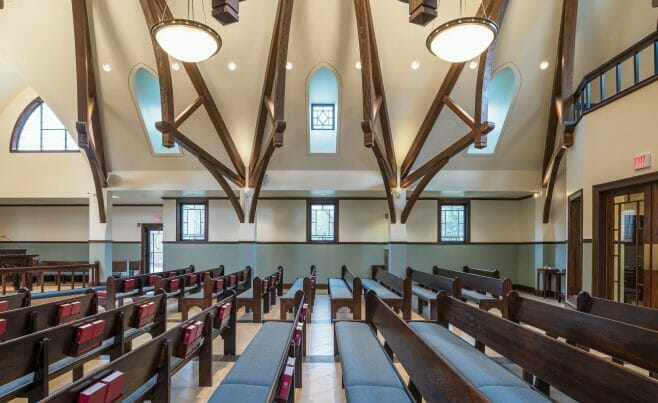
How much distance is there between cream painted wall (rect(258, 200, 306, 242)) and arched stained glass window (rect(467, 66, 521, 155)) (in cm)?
463

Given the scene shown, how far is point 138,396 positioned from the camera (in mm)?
2084

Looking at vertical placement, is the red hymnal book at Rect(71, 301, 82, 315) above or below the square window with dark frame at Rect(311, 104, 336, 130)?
below

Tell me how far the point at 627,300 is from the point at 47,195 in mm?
11368

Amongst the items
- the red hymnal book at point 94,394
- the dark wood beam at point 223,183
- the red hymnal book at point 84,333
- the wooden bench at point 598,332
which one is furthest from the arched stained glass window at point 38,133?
the wooden bench at point 598,332

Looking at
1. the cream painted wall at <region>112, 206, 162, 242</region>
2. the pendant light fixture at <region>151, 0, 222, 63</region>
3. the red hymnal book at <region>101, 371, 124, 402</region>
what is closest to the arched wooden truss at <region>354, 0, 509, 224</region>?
the pendant light fixture at <region>151, 0, 222, 63</region>

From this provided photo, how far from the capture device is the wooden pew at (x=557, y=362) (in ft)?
5.29

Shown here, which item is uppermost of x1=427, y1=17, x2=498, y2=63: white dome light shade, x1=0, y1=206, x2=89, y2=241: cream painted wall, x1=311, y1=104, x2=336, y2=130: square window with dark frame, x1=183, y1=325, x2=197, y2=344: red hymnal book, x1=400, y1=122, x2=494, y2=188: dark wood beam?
x1=311, y1=104, x2=336, y2=130: square window with dark frame

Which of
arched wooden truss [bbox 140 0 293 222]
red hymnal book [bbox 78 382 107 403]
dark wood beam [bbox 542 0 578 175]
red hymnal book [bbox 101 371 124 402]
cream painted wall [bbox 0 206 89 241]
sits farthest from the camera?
cream painted wall [bbox 0 206 89 241]

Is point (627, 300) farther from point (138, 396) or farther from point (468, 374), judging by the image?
point (138, 396)

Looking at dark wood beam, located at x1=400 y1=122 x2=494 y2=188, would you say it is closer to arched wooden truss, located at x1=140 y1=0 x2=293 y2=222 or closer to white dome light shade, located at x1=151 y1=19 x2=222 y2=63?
arched wooden truss, located at x1=140 y1=0 x2=293 y2=222

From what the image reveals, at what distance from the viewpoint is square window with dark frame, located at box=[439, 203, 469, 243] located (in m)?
9.85

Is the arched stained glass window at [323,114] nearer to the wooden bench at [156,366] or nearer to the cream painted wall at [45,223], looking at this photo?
the wooden bench at [156,366]

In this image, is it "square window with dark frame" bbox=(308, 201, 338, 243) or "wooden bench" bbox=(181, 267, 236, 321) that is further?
"square window with dark frame" bbox=(308, 201, 338, 243)

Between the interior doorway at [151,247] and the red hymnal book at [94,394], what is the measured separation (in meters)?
10.1
